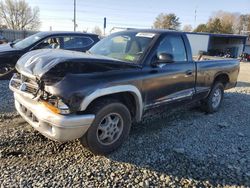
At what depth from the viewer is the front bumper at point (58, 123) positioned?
10.9 feet

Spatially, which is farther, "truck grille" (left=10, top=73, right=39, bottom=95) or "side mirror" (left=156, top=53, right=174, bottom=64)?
"side mirror" (left=156, top=53, right=174, bottom=64)

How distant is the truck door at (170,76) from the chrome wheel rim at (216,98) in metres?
1.33

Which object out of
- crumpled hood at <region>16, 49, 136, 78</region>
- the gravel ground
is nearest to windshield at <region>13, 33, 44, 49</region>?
the gravel ground

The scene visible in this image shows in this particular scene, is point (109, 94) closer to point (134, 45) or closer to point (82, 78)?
point (82, 78)

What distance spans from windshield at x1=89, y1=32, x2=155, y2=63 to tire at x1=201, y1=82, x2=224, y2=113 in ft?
8.23

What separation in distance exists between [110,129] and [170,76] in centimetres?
153

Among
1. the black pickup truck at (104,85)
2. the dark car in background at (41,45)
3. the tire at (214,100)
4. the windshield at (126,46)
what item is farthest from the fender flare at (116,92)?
the dark car in background at (41,45)

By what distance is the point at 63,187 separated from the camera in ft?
10.3

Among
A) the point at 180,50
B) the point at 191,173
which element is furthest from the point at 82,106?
the point at 180,50

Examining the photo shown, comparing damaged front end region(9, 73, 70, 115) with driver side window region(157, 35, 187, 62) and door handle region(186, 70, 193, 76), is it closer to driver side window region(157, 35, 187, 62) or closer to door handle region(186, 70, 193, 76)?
driver side window region(157, 35, 187, 62)

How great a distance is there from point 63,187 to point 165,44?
2930mm

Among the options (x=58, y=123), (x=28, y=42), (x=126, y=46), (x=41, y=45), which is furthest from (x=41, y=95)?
(x=28, y=42)

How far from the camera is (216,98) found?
22.1 ft

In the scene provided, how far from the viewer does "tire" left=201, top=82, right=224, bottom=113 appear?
21.1 feet
